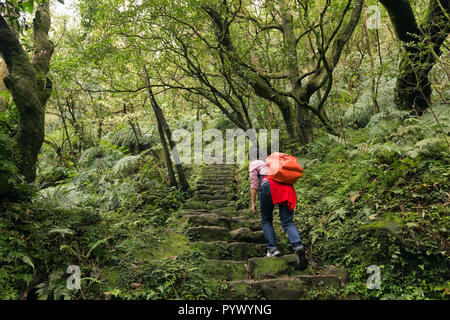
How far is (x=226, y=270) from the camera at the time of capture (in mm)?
3656

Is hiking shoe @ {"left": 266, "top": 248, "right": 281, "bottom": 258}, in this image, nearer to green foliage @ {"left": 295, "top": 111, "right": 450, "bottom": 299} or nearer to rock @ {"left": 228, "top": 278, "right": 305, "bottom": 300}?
green foliage @ {"left": 295, "top": 111, "right": 450, "bottom": 299}

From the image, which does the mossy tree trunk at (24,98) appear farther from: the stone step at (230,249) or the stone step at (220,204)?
the stone step at (220,204)

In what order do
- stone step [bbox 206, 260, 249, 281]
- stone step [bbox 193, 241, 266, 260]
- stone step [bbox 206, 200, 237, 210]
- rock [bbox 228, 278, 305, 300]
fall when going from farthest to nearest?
stone step [bbox 206, 200, 237, 210]
stone step [bbox 193, 241, 266, 260]
stone step [bbox 206, 260, 249, 281]
rock [bbox 228, 278, 305, 300]

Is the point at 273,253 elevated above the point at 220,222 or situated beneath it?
situated beneath

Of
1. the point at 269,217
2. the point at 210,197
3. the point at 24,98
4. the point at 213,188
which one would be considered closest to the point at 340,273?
the point at 269,217

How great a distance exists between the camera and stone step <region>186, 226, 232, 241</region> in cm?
470

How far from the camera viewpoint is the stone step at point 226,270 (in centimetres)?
354

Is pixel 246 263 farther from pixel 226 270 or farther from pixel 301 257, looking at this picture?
pixel 301 257

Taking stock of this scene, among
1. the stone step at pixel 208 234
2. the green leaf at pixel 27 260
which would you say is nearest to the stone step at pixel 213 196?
the stone step at pixel 208 234

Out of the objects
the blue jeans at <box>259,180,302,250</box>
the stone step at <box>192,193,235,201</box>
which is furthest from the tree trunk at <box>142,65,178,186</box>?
the blue jeans at <box>259,180,302,250</box>

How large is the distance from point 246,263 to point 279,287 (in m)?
0.91

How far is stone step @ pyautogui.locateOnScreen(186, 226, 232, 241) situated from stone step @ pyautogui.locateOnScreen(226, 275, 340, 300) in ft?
5.01

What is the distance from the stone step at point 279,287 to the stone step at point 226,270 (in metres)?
0.37
